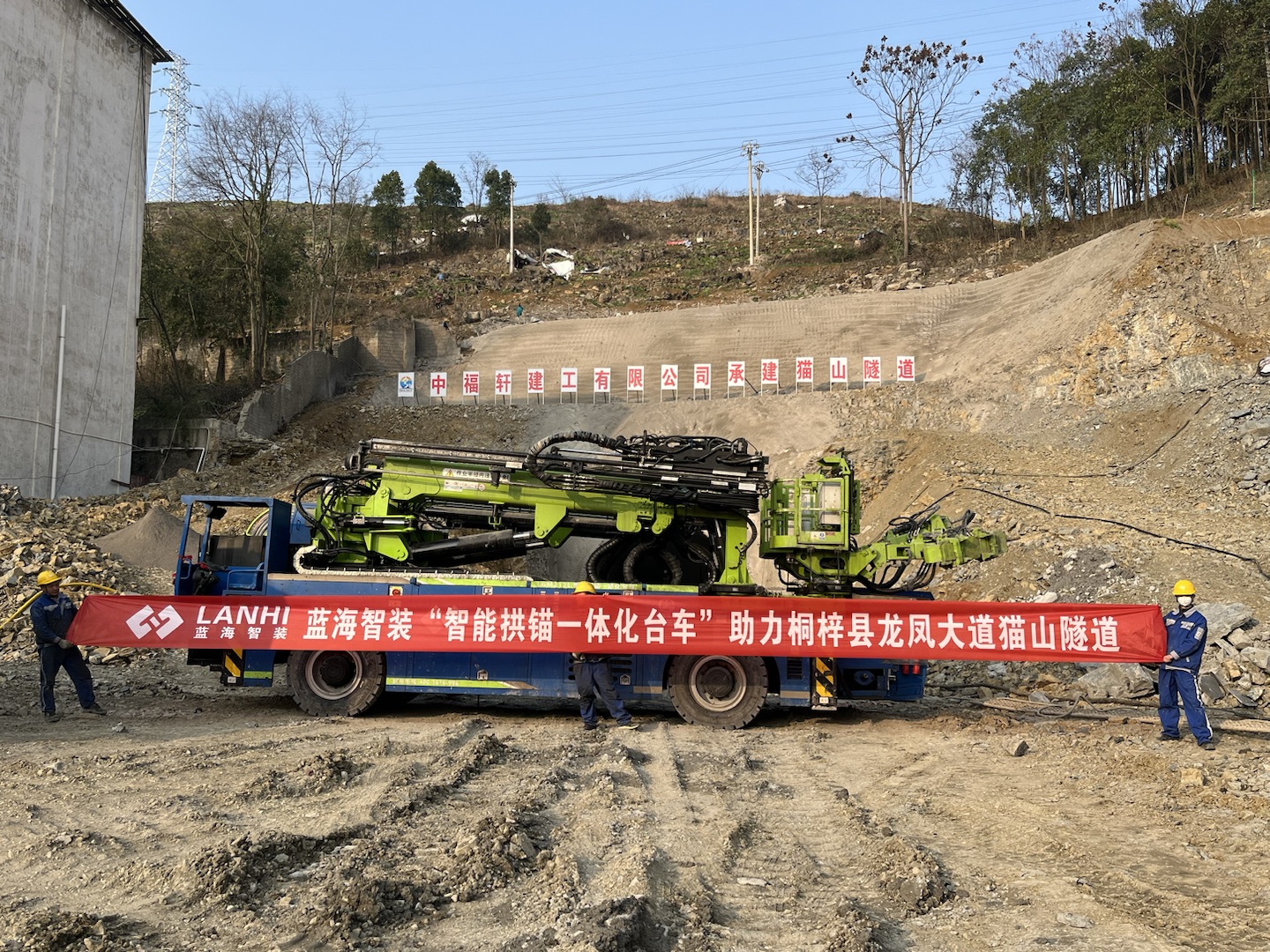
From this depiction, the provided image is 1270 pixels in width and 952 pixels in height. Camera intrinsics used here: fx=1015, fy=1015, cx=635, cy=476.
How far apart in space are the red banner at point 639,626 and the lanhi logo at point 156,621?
0.01 metres

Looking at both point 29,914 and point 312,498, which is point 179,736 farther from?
point 29,914

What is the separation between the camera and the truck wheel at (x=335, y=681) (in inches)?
474

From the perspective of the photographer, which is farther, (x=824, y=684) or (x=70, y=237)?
(x=70, y=237)

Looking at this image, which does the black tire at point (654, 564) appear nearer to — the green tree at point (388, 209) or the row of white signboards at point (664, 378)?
the row of white signboards at point (664, 378)

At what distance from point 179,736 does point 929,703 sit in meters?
9.33

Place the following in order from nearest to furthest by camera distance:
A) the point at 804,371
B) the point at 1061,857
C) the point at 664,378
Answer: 1. the point at 1061,857
2. the point at 804,371
3. the point at 664,378

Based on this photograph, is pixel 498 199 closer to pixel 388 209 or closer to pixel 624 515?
pixel 388 209

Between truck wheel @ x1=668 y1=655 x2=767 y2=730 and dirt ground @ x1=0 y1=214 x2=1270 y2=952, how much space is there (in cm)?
31

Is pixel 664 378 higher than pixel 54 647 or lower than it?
higher

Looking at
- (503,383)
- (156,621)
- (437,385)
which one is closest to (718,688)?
(156,621)

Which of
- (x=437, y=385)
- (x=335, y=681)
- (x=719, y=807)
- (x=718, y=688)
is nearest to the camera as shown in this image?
(x=719, y=807)

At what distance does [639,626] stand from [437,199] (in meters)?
65.4

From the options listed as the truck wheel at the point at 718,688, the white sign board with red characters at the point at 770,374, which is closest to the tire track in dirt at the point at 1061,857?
the truck wheel at the point at 718,688

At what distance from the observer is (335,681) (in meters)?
12.2
